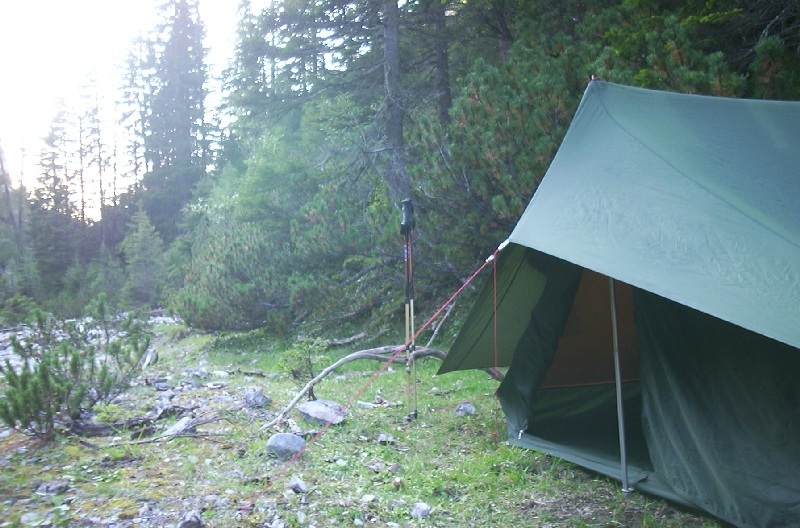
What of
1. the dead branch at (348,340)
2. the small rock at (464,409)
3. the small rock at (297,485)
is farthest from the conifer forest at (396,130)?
the small rock at (297,485)

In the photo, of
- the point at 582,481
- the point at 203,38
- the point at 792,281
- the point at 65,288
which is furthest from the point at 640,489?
the point at 203,38

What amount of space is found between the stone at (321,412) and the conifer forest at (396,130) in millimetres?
2967

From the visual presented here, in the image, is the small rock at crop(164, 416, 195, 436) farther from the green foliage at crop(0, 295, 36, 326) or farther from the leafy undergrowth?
the green foliage at crop(0, 295, 36, 326)

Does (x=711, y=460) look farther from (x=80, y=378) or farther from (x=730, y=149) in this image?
(x=80, y=378)

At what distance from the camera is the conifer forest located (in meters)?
6.39

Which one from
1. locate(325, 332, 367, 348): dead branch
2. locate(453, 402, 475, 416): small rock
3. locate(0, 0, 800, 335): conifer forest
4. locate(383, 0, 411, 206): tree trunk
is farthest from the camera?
locate(383, 0, 411, 206): tree trunk

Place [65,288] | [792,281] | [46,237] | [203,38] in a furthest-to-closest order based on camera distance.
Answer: [203,38]
[46,237]
[65,288]
[792,281]

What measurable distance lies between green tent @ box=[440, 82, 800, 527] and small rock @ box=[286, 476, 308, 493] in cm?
152

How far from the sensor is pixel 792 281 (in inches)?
107

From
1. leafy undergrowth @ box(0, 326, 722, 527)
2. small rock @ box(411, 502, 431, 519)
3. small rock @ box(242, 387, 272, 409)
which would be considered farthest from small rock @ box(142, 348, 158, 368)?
small rock @ box(411, 502, 431, 519)

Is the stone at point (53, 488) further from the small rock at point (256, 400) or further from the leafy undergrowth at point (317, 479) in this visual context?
the small rock at point (256, 400)

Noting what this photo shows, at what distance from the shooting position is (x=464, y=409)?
5.44m

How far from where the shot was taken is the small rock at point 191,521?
304 centimetres

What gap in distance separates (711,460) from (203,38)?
33.5 m
